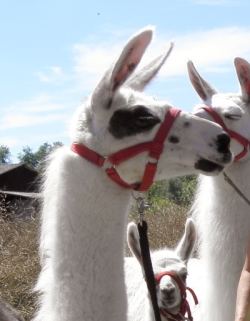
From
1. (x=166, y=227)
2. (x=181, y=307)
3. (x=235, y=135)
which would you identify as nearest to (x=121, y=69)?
(x=235, y=135)

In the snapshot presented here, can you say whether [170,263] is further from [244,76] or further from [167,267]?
[244,76]

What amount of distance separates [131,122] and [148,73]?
0.44 m

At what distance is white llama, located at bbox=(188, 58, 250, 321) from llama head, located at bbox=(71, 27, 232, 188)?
52.1 inches

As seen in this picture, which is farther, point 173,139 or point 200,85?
point 200,85

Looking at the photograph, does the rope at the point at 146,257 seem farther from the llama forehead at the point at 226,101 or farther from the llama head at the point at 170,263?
the llama forehead at the point at 226,101

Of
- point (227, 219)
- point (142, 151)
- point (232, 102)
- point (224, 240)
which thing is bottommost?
point (224, 240)

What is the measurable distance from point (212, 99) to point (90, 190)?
5.93 ft

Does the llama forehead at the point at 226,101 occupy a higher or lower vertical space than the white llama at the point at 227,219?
higher

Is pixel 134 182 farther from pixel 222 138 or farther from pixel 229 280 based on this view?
pixel 229 280

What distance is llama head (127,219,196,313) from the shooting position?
14.6 feet

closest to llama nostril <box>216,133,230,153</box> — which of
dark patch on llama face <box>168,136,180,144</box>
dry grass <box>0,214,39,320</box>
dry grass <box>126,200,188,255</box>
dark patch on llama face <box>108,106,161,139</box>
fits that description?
dark patch on llama face <box>168,136,180,144</box>

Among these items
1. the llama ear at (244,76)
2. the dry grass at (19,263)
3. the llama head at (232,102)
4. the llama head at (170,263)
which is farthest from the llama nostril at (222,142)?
the dry grass at (19,263)

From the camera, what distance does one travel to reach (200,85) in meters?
4.53

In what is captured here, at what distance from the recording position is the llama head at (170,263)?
14.6 ft
